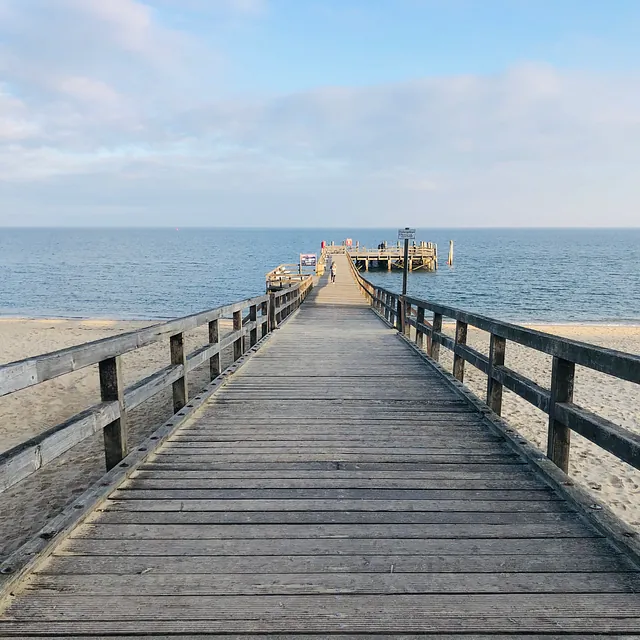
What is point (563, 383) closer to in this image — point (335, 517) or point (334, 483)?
point (334, 483)

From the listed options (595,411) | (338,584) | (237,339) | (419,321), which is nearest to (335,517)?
(338,584)

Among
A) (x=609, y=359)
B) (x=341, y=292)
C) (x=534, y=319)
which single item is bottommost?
(x=534, y=319)

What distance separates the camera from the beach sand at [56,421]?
609 cm

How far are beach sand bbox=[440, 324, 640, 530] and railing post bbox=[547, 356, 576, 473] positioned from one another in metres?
2.93

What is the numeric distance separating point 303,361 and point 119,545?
5.46 metres

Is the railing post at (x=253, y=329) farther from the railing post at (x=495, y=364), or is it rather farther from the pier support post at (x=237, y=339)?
the railing post at (x=495, y=364)

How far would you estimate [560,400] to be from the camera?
3.71 metres

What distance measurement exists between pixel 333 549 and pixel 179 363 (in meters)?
2.95

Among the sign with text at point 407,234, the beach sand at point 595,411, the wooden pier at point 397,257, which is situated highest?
the sign with text at point 407,234

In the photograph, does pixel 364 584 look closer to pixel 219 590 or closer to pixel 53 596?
pixel 219 590

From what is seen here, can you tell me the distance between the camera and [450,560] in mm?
2652

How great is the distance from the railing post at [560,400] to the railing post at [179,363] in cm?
332

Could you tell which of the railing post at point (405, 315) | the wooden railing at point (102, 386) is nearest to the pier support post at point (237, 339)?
the wooden railing at point (102, 386)

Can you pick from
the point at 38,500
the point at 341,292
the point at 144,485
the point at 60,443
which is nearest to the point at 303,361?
the point at 38,500
